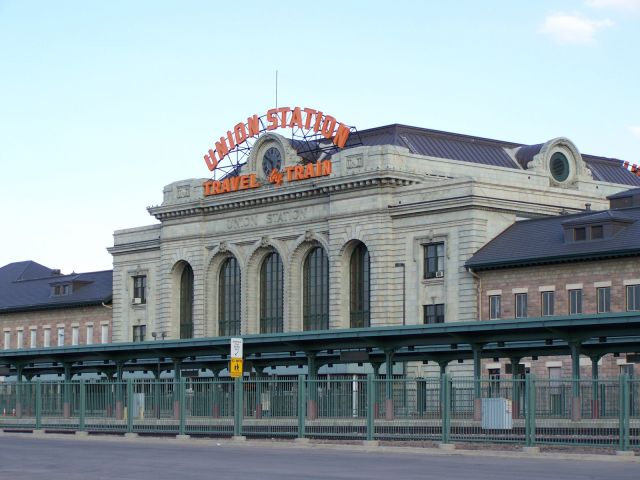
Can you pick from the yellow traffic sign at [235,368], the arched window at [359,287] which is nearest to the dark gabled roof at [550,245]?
the arched window at [359,287]

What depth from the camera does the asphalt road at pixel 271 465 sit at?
113 feet

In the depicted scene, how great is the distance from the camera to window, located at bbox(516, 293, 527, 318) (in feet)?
265

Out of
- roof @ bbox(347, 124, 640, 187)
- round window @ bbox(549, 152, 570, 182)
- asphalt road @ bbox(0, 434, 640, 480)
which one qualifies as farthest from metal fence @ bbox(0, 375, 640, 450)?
round window @ bbox(549, 152, 570, 182)

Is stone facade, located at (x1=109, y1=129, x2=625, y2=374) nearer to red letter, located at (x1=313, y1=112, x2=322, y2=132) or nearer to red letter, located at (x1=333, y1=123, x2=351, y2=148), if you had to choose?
red letter, located at (x1=333, y1=123, x2=351, y2=148)

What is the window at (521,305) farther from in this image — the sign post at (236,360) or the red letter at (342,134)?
the sign post at (236,360)

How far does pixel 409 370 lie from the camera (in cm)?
8706

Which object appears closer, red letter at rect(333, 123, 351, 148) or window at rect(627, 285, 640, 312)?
window at rect(627, 285, 640, 312)

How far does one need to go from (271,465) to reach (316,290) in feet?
183

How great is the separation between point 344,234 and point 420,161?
6.73m

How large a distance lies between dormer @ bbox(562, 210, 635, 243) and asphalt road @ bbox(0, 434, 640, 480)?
32875 mm

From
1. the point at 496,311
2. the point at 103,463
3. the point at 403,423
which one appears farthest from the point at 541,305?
the point at 103,463

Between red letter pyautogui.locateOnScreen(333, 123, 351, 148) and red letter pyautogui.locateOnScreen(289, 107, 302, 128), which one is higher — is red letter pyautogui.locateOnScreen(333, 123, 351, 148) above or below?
below

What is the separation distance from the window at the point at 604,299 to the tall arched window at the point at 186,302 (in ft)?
120

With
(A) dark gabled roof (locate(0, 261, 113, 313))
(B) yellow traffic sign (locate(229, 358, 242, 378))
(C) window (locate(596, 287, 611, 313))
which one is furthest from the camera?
(A) dark gabled roof (locate(0, 261, 113, 313))
